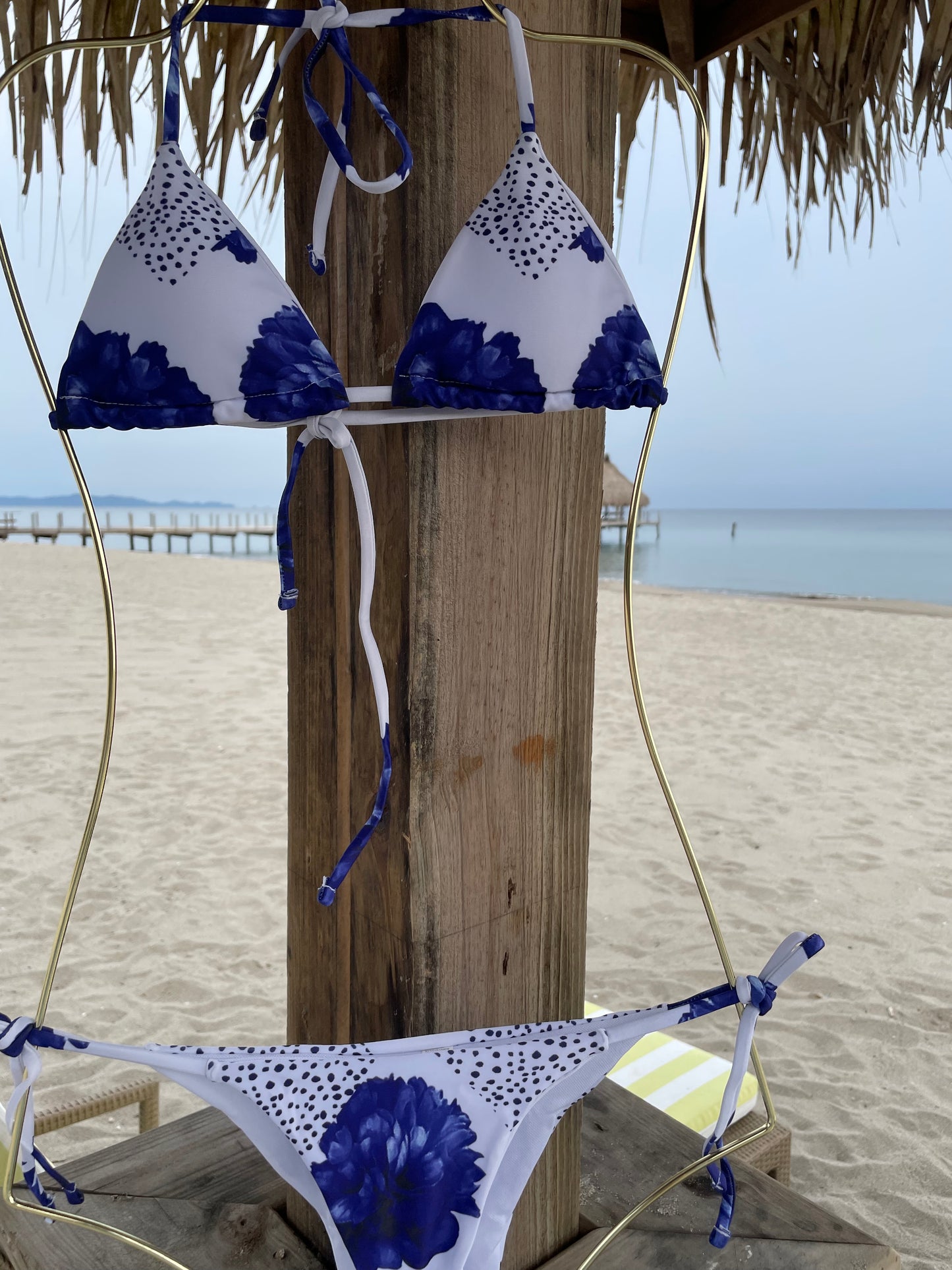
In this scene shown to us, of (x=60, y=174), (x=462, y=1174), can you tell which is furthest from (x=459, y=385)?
(x=60, y=174)

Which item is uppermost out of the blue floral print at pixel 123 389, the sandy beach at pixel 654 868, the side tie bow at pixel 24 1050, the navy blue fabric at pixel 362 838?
the blue floral print at pixel 123 389

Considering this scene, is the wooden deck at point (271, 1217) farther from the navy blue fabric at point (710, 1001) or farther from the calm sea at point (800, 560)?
the calm sea at point (800, 560)

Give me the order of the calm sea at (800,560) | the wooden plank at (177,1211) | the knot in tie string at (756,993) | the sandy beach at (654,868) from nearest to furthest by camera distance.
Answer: the knot in tie string at (756,993) → the wooden plank at (177,1211) → the sandy beach at (654,868) → the calm sea at (800,560)

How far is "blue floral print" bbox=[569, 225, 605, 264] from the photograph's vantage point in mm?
741

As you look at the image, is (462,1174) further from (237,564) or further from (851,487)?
(851,487)

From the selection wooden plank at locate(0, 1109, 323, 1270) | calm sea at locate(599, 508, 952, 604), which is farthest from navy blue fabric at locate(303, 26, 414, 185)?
calm sea at locate(599, 508, 952, 604)

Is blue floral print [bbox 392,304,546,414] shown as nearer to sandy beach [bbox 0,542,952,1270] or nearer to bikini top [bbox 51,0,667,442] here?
bikini top [bbox 51,0,667,442]

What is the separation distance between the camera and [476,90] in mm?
811

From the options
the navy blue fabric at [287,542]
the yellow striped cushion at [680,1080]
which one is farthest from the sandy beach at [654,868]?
the navy blue fabric at [287,542]

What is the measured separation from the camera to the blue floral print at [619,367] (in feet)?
2.43

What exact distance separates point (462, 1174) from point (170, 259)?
31.9 inches

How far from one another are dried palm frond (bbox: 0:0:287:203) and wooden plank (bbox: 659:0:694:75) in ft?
2.08

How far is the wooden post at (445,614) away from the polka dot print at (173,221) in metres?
0.16

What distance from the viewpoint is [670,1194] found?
1.14m
